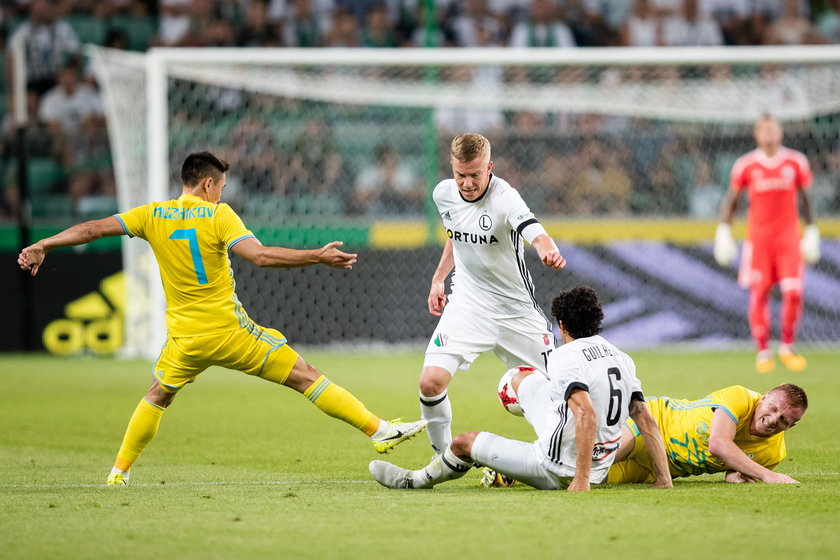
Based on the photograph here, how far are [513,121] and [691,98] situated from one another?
2573 millimetres

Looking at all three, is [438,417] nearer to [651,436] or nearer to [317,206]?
[651,436]

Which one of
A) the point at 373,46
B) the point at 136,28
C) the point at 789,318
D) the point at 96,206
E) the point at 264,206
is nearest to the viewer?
the point at 789,318

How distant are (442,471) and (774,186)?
27.3 feet

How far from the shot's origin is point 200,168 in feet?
22.0

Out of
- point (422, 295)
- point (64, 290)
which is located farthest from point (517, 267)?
point (64, 290)

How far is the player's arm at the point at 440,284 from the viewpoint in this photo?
720 centimetres

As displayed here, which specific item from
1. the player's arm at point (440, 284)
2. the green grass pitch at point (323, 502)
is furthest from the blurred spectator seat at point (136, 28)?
the player's arm at point (440, 284)

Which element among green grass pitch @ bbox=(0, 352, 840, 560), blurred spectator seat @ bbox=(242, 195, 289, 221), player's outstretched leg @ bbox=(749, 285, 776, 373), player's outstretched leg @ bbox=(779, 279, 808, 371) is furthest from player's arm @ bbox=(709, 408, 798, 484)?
blurred spectator seat @ bbox=(242, 195, 289, 221)

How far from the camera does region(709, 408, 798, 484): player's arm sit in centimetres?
614

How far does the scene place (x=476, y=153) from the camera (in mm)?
6531

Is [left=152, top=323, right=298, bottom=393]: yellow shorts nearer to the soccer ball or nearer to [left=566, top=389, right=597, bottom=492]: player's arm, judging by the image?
the soccer ball

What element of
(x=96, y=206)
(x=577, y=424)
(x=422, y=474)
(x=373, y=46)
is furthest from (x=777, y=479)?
(x=373, y=46)

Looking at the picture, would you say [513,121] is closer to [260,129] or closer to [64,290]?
[260,129]

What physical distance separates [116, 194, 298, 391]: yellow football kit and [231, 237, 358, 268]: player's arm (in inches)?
10.5
